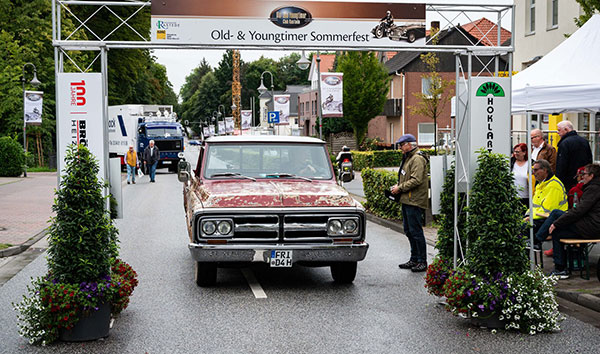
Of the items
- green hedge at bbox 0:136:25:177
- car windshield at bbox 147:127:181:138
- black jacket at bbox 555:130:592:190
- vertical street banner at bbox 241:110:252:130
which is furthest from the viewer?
vertical street banner at bbox 241:110:252:130

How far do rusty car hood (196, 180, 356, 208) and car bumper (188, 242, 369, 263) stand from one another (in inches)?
18.8

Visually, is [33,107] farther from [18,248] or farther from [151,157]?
[18,248]

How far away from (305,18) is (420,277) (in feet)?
12.6

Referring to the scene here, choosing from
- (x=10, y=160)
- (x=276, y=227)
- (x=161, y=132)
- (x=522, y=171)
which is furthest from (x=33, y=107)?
(x=276, y=227)

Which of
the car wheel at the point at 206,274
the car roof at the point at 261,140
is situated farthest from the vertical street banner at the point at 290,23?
the car wheel at the point at 206,274

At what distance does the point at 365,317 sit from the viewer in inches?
290

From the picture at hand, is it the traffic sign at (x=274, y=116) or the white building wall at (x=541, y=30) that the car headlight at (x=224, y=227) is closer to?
the white building wall at (x=541, y=30)

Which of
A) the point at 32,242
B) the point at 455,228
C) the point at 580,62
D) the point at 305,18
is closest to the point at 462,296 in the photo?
the point at 455,228

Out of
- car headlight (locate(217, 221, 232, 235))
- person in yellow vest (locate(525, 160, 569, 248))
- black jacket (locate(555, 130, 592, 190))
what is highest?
black jacket (locate(555, 130, 592, 190))

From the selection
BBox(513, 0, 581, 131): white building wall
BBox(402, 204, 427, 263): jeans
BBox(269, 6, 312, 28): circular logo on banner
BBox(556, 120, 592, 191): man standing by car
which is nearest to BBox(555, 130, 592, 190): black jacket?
BBox(556, 120, 592, 191): man standing by car

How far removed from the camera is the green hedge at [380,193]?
633 inches

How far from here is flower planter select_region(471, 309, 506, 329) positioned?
269 inches

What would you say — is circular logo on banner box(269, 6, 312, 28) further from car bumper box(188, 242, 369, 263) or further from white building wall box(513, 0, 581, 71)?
white building wall box(513, 0, 581, 71)

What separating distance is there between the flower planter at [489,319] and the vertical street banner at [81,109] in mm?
3922
